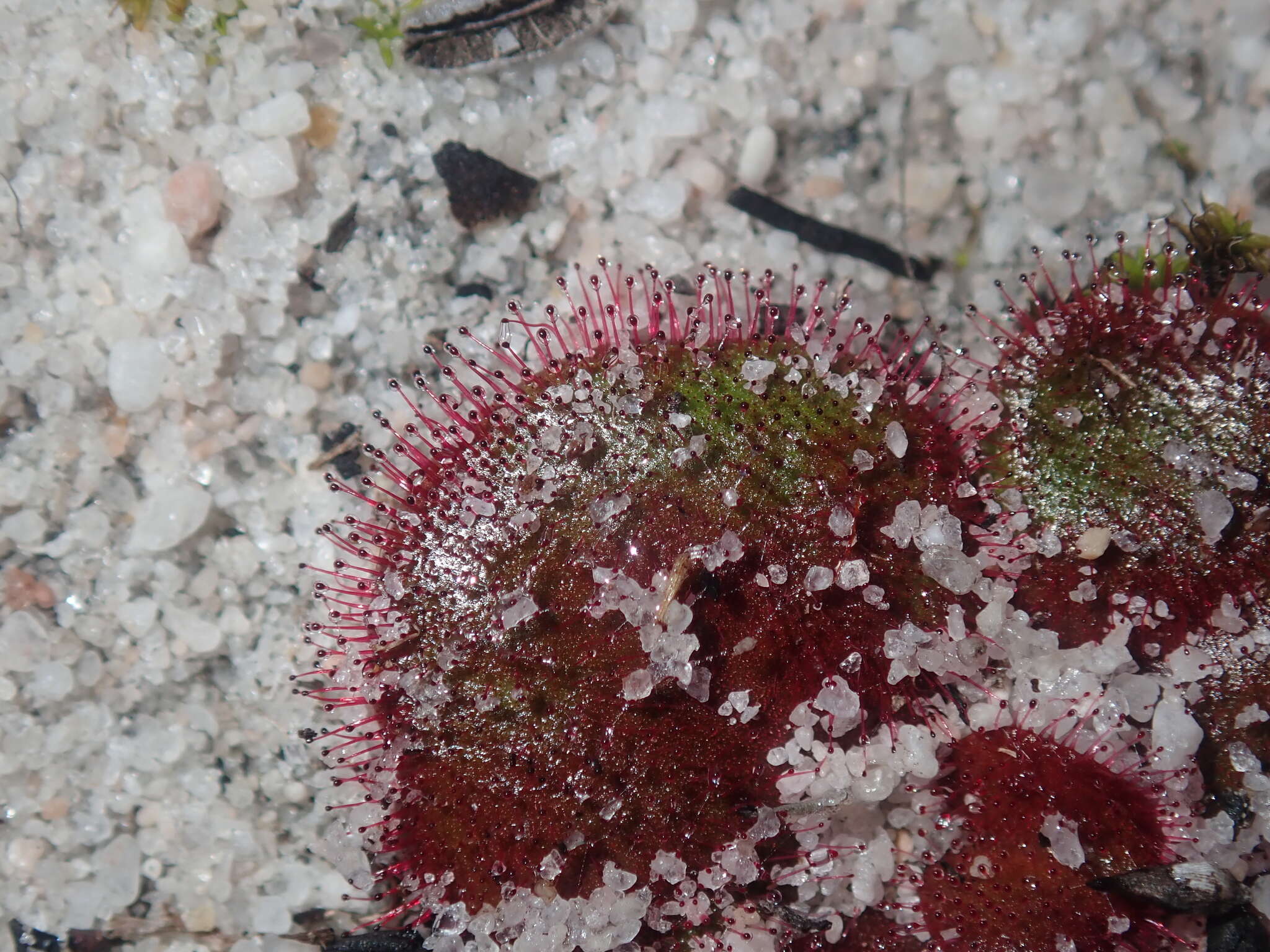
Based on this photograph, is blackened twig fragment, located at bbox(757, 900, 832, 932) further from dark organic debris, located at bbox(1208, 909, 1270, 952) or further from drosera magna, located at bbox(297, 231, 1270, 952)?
dark organic debris, located at bbox(1208, 909, 1270, 952)

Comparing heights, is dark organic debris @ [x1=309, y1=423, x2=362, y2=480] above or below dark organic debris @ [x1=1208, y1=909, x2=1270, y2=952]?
above

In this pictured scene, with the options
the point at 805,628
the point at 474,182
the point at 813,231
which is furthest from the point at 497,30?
the point at 805,628

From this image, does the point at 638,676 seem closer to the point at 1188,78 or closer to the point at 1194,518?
the point at 1194,518

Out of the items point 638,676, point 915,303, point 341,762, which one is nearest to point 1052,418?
point 915,303

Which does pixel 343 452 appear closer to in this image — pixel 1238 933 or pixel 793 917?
pixel 793 917

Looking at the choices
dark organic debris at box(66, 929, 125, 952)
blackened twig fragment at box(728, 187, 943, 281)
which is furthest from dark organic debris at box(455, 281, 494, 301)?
dark organic debris at box(66, 929, 125, 952)

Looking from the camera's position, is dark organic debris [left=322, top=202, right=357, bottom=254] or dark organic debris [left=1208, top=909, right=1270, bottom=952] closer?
dark organic debris [left=1208, top=909, right=1270, bottom=952]

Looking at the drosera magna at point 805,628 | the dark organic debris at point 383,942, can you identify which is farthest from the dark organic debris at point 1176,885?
the dark organic debris at point 383,942
